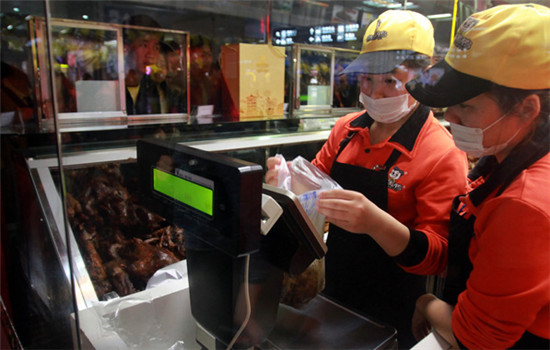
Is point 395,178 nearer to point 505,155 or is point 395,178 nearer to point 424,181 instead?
point 424,181

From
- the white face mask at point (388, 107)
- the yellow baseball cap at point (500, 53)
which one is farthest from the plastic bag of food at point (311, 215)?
the yellow baseball cap at point (500, 53)

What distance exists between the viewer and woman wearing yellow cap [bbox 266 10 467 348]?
592 millimetres

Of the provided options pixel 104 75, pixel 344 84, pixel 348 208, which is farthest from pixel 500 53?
pixel 104 75

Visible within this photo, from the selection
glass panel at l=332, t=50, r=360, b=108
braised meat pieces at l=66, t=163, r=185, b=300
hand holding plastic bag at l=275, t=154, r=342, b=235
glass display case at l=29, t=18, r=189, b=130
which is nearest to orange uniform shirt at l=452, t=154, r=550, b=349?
hand holding plastic bag at l=275, t=154, r=342, b=235

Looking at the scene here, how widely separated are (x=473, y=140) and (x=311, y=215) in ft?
0.83

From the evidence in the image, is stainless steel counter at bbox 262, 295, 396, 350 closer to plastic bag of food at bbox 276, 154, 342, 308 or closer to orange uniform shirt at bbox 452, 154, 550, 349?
plastic bag of food at bbox 276, 154, 342, 308

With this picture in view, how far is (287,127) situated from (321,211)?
0.37 m

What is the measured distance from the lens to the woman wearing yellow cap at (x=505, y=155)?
0.43 metres

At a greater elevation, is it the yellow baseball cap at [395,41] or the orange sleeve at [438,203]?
the yellow baseball cap at [395,41]

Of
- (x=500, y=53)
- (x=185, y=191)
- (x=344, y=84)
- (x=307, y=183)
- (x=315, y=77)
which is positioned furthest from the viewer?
(x=315, y=77)

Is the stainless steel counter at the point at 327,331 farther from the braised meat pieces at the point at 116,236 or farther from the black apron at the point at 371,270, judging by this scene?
the braised meat pieces at the point at 116,236

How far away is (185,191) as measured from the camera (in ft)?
1.82

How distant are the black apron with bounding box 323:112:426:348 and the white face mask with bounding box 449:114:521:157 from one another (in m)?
0.15

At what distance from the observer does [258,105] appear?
0.89 metres
